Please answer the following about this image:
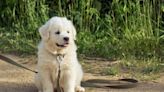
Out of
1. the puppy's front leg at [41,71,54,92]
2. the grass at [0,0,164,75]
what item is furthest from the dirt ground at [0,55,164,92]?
the grass at [0,0,164,75]

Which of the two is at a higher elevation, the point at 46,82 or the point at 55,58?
the point at 55,58

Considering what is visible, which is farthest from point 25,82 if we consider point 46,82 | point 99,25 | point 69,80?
point 99,25

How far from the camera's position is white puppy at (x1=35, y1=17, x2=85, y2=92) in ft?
17.8

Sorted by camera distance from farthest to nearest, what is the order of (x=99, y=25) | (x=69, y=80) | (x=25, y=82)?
(x=99, y=25), (x=25, y=82), (x=69, y=80)

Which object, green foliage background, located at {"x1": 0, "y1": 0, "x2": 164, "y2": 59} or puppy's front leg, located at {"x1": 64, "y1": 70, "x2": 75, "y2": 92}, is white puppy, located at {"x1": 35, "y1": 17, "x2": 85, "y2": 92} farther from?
green foliage background, located at {"x1": 0, "y1": 0, "x2": 164, "y2": 59}

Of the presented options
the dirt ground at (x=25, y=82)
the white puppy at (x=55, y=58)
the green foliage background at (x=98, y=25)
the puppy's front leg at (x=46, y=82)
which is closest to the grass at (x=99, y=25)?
the green foliage background at (x=98, y=25)

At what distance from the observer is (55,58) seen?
5453 mm

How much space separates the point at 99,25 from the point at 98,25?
0.06 ft

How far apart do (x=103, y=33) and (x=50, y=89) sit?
10.7ft

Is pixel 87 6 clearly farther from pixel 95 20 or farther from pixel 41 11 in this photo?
pixel 41 11

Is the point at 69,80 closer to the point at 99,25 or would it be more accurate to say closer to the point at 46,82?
the point at 46,82

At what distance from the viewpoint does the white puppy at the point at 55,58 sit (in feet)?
17.8

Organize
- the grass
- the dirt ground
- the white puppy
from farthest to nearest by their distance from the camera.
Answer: the grass < the dirt ground < the white puppy

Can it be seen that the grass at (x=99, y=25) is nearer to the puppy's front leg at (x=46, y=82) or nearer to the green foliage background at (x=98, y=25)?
the green foliage background at (x=98, y=25)
